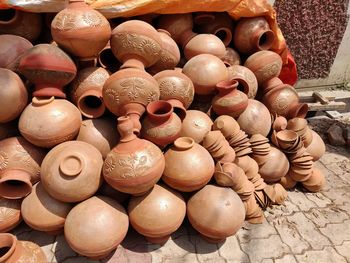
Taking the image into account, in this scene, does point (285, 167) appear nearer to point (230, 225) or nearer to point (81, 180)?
point (230, 225)

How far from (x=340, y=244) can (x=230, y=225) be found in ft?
3.83

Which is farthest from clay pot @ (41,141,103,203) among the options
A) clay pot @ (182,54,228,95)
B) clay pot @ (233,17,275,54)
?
clay pot @ (233,17,275,54)

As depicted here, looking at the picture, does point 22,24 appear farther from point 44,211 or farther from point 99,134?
point 44,211

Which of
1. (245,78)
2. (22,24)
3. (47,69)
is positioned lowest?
(245,78)

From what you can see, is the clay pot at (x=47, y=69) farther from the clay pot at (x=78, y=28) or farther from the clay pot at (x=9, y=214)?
the clay pot at (x=9, y=214)

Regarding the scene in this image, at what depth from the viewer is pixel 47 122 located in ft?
8.57

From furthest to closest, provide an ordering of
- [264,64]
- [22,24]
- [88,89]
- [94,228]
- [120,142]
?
[264,64] → [22,24] → [88,89] → [120,142] → [94,228]

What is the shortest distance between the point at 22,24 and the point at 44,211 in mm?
1931

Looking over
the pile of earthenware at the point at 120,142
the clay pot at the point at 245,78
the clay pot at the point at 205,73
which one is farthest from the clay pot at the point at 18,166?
the clay pot at the point at 245,78

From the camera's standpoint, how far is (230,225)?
2600mm

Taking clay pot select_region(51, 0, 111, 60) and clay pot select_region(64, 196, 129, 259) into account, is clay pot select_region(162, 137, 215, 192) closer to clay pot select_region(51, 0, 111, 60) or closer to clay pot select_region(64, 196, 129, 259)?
clay pot select_region(64, 196, 129, 259)

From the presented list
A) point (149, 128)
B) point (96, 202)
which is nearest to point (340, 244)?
point (149, 128)

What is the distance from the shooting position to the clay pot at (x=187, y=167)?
8.55 ft

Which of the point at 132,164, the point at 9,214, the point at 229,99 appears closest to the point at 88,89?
the point at 132,164
